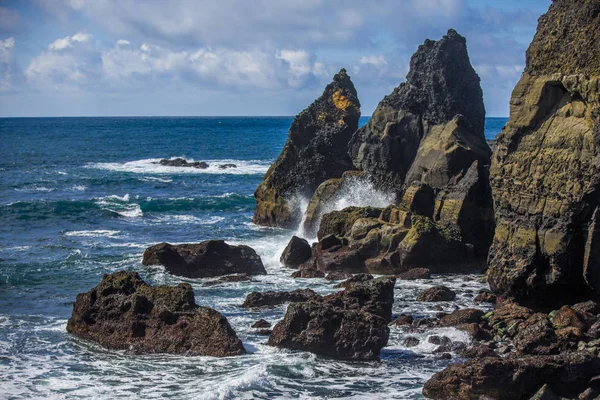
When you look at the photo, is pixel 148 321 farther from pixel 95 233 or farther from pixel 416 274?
pixel 95 233

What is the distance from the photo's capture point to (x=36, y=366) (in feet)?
66.1

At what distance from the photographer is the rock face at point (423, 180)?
30.1m

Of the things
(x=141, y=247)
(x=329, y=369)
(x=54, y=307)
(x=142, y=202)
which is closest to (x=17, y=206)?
(x=142, y=202)

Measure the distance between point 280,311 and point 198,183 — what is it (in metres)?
40.3

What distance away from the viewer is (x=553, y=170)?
22.7 m

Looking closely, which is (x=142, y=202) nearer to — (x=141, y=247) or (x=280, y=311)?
(x=141, y=247)

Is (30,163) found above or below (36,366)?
above

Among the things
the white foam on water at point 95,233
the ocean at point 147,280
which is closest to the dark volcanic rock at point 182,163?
the ocean at point 147,280

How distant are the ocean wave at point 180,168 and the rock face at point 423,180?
3478 centimetres

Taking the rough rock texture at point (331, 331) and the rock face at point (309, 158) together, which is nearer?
the rough rock texture at point (331, 331)

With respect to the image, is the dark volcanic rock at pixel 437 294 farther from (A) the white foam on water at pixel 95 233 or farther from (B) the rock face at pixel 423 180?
(A) the white foam on water at pixel 95 233

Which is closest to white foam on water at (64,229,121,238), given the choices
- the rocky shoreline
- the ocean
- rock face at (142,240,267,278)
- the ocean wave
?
the ocean

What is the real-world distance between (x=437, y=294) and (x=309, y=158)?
19.0 metres

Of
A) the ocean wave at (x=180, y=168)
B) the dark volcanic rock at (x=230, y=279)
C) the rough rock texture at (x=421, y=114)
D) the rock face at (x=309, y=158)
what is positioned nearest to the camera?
the dark volcanic rock at (x=230, y=279)
